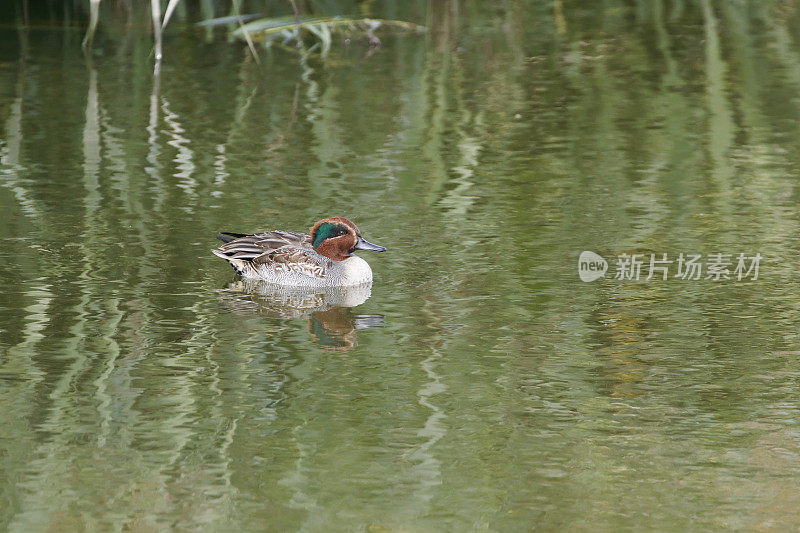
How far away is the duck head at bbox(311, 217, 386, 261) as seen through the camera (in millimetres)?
7676

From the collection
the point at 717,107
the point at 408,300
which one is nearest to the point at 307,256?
the point at 408,300

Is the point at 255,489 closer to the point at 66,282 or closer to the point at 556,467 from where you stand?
the point at 556,467

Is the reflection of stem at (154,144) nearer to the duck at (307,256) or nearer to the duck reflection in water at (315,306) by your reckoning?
the duck at (307,256)

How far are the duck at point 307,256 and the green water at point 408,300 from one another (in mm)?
171

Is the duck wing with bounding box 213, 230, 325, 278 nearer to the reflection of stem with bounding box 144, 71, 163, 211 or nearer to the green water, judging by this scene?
the green water

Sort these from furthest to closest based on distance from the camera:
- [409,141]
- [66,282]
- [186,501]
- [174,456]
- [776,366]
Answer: [409,141], [66,282], [776,366], [174,456], [186,501]

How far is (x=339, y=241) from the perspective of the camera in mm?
7672

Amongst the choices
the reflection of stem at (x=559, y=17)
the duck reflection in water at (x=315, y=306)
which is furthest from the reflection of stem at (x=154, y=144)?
the reflection of stem at (x=559, y=17)

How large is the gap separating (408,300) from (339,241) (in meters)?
0.62

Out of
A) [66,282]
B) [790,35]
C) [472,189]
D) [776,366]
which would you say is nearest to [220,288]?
[66,282]

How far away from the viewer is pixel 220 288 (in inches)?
298

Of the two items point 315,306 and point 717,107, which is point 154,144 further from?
point 717,107

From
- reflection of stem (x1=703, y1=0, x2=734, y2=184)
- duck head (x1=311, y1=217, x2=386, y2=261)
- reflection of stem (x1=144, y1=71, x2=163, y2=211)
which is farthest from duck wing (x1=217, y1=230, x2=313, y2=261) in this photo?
reflection of stem (x1=703, y1=0, x2=734, y2=184)

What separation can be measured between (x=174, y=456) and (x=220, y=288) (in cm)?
232
